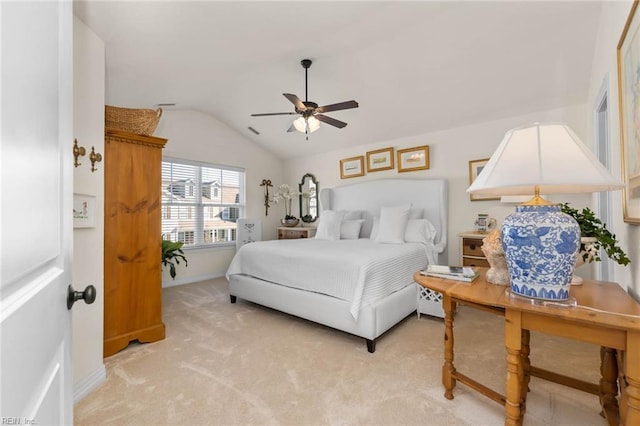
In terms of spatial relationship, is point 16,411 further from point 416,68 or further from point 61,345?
point 416,68

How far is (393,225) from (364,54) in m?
1.99

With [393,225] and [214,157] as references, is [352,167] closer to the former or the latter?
[393,225]

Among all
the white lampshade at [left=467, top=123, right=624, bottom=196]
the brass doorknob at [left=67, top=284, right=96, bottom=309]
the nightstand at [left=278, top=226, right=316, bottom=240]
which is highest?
the white lampshade at [left=467, top=123, right=624, bottom=196]

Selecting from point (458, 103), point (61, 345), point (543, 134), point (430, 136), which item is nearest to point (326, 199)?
point (430, 136)

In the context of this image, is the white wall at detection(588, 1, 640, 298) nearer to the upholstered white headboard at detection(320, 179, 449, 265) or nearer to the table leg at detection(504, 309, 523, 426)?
the table leg at detection(504, 309, 523, 426)

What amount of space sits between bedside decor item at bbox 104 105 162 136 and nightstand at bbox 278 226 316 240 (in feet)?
10.6

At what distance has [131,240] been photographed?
2.35 meters

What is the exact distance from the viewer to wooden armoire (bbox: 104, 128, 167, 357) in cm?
222

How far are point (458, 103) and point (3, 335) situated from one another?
4.11 m

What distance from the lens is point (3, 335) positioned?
409mm

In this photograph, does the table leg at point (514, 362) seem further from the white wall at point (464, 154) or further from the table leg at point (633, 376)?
the white wall at point (464, 154)

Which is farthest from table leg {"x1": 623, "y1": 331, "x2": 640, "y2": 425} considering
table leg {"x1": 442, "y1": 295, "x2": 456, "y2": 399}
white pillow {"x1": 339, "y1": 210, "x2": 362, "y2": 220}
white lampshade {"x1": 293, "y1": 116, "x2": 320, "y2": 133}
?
white pillow {"x1": 339, "y1": 210, "x2": 362, "y2": 220}

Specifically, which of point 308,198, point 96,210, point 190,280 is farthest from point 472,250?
point 190,280

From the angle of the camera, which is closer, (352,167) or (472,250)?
(472,250)
